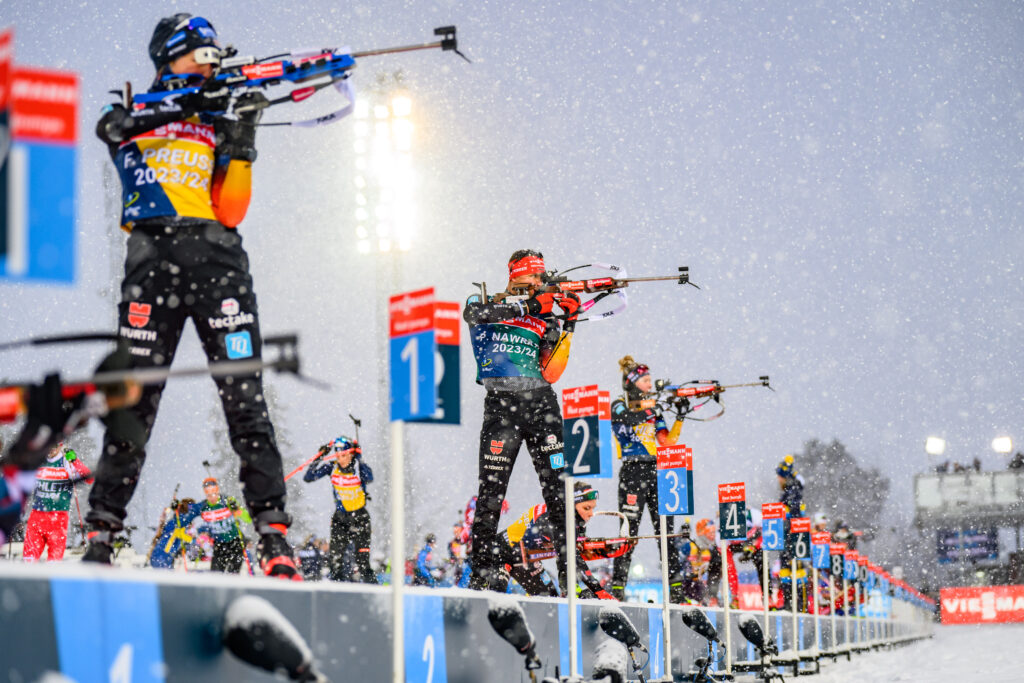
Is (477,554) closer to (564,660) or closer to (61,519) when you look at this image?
(564,660)

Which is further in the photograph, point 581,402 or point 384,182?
point 384,182

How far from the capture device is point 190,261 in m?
4.70

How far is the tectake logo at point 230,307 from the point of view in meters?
4.71

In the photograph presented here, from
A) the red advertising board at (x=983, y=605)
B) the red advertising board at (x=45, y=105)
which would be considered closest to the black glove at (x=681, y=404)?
the red advertising board at (x=45, y=105)

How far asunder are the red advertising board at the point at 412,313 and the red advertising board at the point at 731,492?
22.5 feet

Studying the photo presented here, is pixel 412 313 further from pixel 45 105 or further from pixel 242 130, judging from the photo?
pixel 45 105

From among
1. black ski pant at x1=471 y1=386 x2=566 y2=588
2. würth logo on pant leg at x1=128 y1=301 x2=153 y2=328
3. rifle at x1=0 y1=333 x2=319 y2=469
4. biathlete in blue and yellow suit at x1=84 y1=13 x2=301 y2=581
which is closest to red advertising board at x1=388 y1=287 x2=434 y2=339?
rifle at x1=0 y1=333 x2=319 y2=469

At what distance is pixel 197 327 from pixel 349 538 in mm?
8300

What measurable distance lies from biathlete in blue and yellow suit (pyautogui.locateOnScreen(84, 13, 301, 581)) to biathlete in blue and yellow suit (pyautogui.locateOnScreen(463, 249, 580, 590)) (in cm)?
312

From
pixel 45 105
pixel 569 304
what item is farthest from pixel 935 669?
pixel 45 105

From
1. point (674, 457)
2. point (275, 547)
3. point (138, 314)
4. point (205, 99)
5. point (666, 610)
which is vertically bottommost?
point (666, 610)

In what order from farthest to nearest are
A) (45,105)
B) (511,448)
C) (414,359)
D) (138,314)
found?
(511,448) < (138,314) < (414,359) < (45,105)

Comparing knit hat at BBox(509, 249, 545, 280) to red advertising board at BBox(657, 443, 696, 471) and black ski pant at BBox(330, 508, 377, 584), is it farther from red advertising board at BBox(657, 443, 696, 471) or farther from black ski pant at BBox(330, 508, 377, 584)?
black ski pant at BBox(330, 508, 377, 584)

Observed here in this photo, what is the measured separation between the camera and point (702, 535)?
1950 centimetres
